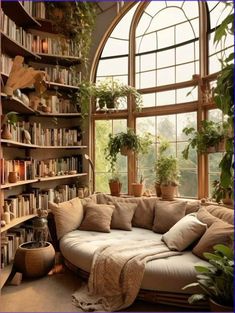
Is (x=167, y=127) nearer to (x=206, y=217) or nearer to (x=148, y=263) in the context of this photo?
(x=206, y=217)

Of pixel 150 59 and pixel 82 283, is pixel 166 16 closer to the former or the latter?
pixel 150 59

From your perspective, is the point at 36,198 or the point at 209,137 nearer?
the point at 209,137

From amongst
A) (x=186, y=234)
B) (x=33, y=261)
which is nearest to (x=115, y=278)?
(x=186, y=234)

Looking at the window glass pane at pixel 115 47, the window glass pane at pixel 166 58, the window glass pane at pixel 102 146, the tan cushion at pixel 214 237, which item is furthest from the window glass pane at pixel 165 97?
the tan cushion at pixel 214 237

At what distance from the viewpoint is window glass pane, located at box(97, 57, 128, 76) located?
4.61 metres

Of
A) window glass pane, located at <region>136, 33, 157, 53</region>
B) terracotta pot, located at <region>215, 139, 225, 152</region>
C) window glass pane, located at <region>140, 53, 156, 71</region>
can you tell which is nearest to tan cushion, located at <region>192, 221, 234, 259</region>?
terracotta pot, located at <region>215, 139, 225, 152</region>

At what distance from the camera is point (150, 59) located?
4375 mm

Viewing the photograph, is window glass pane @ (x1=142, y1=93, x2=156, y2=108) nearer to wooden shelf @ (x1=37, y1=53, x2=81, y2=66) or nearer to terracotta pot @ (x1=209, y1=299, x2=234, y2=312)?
wooden shelf @ (x1=37, y1=53, x2=81, y2=66)

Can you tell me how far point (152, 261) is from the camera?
2604mm

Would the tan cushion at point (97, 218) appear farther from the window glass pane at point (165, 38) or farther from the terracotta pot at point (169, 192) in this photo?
the window glass pane at point (165, 38)

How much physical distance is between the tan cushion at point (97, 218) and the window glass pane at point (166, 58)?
2.21m

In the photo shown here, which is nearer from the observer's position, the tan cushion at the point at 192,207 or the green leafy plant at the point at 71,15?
the green leafy plant at the point at 71,15

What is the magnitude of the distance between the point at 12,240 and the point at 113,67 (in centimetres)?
299

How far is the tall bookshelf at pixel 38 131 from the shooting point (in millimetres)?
3385
